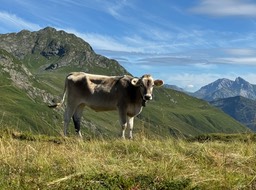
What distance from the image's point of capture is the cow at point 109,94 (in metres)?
18.1

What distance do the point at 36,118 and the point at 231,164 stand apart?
26.4ft

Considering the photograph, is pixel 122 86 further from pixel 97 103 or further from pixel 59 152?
pixel 59 152

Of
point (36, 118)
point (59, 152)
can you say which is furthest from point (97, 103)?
point (59, 152)

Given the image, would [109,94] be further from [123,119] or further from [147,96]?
[147,96]

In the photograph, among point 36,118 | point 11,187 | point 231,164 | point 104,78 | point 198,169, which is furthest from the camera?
point 104,78

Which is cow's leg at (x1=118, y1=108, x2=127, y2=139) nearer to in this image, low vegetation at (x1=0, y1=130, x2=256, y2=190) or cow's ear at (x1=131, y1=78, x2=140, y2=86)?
cow's ear at (x1=131, y1=78, x2=140, y2=86)

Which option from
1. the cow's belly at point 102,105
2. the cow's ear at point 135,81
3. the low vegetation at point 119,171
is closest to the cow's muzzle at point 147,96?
the cow's ear at point 135,81

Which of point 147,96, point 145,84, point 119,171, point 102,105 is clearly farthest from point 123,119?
point 119,171

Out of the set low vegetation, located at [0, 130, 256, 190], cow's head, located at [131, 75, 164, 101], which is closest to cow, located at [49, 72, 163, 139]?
cow's head, located at [131, 75, 164, 101]

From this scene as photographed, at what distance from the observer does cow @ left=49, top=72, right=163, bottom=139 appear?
18.1 metres

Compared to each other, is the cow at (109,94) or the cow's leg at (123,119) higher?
the cow at (109,94)

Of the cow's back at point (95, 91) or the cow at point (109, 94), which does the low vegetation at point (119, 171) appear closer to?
the cow at point (109, 94)

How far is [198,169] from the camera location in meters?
7.41

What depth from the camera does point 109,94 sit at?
744 inches
